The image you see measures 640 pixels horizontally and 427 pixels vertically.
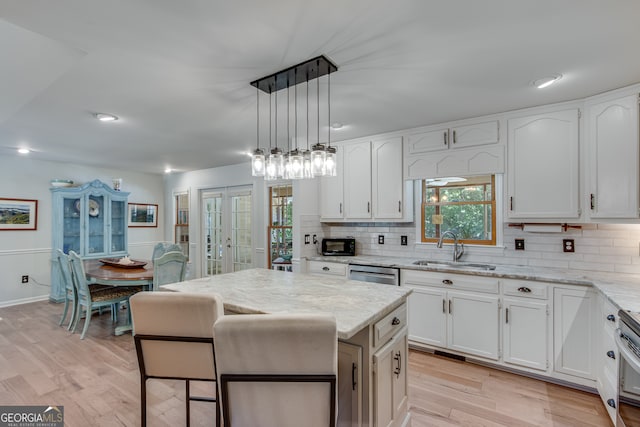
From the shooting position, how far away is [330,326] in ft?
3.60

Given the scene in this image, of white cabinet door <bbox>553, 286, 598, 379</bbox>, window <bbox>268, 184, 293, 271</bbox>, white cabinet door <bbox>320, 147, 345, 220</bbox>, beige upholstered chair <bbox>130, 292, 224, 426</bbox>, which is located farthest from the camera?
window <bbox>268, 184, 293, 271</bbox>

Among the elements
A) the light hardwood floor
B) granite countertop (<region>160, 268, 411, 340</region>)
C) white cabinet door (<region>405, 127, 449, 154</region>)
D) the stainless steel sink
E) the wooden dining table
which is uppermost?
white cabinet door (<region>405, 127, 449, 154</region>)

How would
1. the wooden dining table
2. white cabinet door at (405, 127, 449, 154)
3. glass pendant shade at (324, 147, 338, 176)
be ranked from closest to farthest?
glass pendant shade at (324, 147, 338, 176)
white cabinet door at (405, 127, 449, 154)
the wooden dining table

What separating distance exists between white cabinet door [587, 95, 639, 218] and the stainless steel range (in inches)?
40.8

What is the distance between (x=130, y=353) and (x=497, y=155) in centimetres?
415

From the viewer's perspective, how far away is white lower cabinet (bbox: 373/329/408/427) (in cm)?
159

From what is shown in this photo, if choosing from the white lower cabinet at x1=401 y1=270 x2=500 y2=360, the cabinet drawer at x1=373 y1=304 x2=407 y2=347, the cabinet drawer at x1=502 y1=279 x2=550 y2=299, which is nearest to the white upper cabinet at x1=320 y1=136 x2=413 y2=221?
the white lower cabinet at x1=401 y1=270 x2=500 y2=360

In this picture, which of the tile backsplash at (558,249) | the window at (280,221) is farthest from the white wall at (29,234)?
the tile backsplash at (558,249)

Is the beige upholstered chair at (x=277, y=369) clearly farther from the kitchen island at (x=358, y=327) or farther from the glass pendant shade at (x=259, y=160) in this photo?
the glass pendant shade at (x=259, y=160)

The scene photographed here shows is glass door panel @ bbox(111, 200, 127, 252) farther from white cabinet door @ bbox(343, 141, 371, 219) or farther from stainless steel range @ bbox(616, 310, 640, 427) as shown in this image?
stainless steel range @ bbox(616, 310, 640, 427)

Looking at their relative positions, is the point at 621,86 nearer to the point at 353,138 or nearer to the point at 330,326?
the point at 353,138

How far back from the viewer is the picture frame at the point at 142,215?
6223 millimetres

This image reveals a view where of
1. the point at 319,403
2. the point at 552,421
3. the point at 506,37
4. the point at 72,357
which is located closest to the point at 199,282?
the point at 319,403

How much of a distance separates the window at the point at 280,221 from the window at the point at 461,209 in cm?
216
